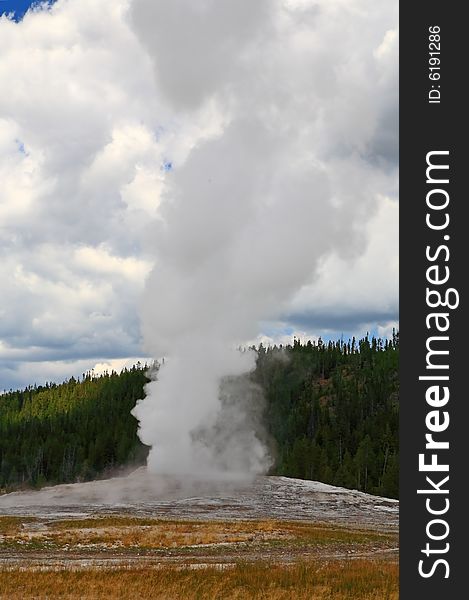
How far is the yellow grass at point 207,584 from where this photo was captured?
901 inches

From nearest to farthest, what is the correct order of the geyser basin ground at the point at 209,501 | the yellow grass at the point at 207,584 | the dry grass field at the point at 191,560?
the yellow grass at the point at 207,584
the dry grass field at the point at 191,560
the geyser basin ground at the point at 209,501

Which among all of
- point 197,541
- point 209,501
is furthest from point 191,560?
point 209,501

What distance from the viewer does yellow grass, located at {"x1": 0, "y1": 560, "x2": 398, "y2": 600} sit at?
22.9m

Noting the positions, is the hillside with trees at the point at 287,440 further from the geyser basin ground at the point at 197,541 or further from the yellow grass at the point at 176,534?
the yellow grass at the point at 176,534

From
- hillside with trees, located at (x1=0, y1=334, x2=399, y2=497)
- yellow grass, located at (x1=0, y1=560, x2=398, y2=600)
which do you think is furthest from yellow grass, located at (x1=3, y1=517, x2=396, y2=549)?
hillside with trees, located at (x1=0, y1=334, x2=399, y2=497)

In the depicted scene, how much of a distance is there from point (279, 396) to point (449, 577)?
179132 millimetres

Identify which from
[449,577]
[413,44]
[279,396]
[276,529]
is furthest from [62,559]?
[279,396]

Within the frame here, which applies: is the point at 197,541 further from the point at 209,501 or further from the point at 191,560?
the point at 209,501

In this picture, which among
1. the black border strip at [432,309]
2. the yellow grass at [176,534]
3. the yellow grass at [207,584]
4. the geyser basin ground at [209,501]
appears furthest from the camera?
the geyser basin ground at [209,501]

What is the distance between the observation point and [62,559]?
3512cm

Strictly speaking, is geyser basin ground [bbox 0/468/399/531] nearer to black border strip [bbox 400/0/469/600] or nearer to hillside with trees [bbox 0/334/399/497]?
hillside with trees [bbox 0/334/399/497]

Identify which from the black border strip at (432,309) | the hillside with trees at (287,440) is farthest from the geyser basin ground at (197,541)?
the hillside with trees at (287,440)

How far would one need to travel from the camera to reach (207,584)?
2470 centimetres

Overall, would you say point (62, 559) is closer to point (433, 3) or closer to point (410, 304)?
point (410, 304)
